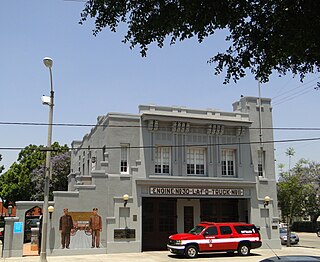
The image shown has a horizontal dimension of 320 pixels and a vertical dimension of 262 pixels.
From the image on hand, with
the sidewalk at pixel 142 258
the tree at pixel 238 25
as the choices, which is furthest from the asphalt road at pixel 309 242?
the tree at pixel 238 25

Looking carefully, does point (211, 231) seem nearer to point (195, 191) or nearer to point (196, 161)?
point (195, 191)

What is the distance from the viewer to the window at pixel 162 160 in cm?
2473

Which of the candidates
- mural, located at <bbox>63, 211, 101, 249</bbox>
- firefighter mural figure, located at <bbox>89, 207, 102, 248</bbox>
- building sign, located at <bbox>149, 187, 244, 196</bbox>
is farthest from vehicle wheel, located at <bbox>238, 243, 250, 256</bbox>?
mural, located at <bbox>63, 211, 101, 249</bbox>

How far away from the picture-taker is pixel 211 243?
22.1 meters

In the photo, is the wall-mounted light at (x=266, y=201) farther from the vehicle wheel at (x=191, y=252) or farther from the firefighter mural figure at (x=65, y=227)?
the firefighter mural figure at (x=65, y=227)

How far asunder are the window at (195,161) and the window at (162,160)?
4.42 feet

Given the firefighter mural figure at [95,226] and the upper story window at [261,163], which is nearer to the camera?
the firefighter mural figure at [95,226]

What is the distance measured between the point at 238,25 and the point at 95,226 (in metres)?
18.1

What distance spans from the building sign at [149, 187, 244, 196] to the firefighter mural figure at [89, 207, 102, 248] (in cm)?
336

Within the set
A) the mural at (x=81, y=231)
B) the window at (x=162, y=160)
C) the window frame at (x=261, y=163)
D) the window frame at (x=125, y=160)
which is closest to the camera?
the mural at (x=81, y=231)

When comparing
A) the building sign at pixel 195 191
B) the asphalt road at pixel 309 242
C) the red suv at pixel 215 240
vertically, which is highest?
the building sign at pixel 195 191

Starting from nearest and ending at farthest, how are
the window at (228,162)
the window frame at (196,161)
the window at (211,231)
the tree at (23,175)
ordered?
the window at (211,231) < the window frame at (196,161) < the window at (228,162) < the tree at (23,175)

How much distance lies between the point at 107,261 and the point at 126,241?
3495 mm

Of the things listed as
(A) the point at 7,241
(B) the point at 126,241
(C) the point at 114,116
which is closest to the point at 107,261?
(B) the point at 126,241
